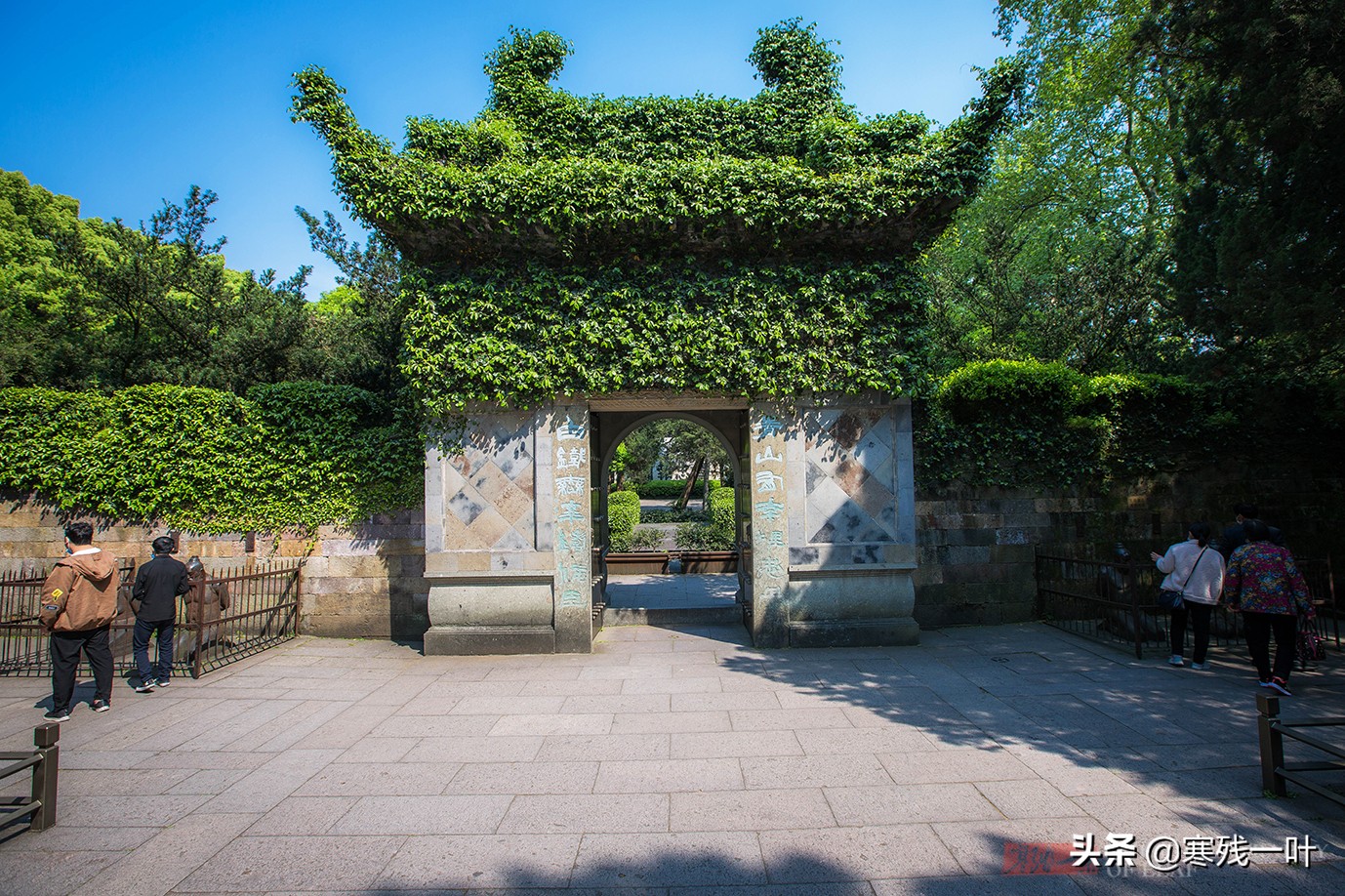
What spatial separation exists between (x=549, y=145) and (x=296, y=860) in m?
8.60

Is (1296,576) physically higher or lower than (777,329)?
lower

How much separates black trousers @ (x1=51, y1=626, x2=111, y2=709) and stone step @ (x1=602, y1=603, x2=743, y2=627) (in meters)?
5.87

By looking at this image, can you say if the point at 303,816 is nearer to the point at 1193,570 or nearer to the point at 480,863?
the point at 480,863

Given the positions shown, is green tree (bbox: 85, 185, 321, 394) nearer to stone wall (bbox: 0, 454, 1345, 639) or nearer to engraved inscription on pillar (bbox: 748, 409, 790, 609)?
stone wall (bbox: 0, 454, 1345, 639)

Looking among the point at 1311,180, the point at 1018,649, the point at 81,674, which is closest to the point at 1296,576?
the point at 1018,649

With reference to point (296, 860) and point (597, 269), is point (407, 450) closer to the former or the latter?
point (597, 269)

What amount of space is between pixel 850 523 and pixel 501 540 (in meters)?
4.66

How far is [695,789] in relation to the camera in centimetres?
456

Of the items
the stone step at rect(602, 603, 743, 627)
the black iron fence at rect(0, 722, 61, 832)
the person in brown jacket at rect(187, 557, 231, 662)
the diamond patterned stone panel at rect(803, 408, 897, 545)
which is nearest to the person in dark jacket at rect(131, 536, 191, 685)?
the person in brown jacket at rect(187, 557, 231, 662)

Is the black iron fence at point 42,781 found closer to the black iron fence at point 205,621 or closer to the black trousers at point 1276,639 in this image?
the black iron fence at point 205,621

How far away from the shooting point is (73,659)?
612cm

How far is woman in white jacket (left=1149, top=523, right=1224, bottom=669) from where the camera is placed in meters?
7.08

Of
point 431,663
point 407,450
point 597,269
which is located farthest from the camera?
point 407,450

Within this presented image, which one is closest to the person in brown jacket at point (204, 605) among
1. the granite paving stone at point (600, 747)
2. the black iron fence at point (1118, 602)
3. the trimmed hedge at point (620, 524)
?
the granite paving stone at point (600, 747)
